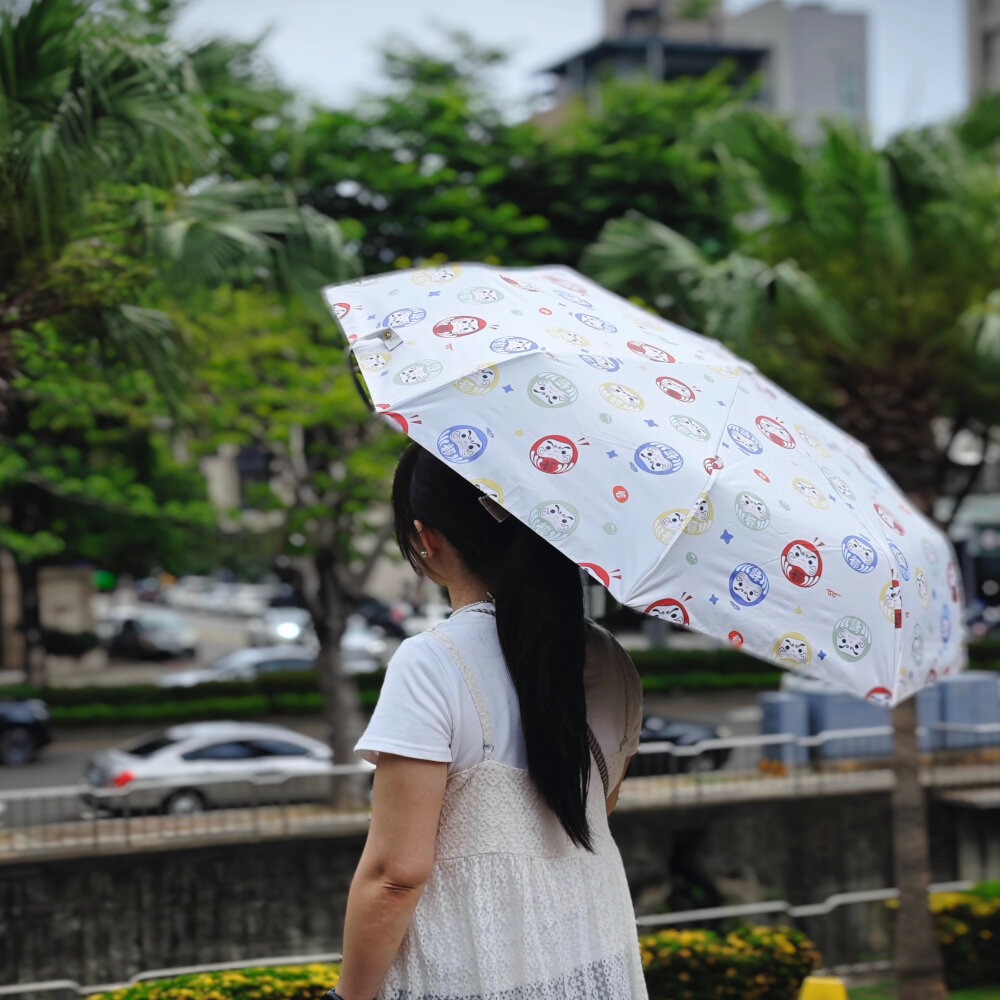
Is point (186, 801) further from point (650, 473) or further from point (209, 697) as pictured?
point (650, 473)

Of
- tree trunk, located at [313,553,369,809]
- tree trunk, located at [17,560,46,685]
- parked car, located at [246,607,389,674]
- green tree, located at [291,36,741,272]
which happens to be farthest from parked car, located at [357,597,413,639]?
tree trunk, located at [313,553,369,809]

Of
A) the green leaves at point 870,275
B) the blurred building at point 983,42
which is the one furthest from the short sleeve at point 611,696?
the blurred building at point 983,42

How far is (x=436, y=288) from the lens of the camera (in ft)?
11.1

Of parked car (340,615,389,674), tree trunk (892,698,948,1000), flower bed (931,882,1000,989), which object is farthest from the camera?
parked car (340,615,389,674)

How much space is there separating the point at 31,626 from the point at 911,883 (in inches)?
863

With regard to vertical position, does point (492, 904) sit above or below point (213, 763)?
above

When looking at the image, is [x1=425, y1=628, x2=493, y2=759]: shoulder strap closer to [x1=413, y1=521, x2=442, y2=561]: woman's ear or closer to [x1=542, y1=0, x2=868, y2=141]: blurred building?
[x1=413, y1=521, x2=442, y2=561]: woman's ear

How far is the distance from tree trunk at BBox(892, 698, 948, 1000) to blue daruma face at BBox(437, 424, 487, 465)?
8.12m

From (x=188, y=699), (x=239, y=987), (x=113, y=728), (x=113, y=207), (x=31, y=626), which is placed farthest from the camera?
(x=31, y=626)

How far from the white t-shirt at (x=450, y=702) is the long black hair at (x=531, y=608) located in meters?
0.03

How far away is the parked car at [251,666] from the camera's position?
94.5 feet

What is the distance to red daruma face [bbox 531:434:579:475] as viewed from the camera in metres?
2.77

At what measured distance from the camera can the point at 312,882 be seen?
13430 millimetres

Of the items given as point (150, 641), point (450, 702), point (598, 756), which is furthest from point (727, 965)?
point (150, 641)
